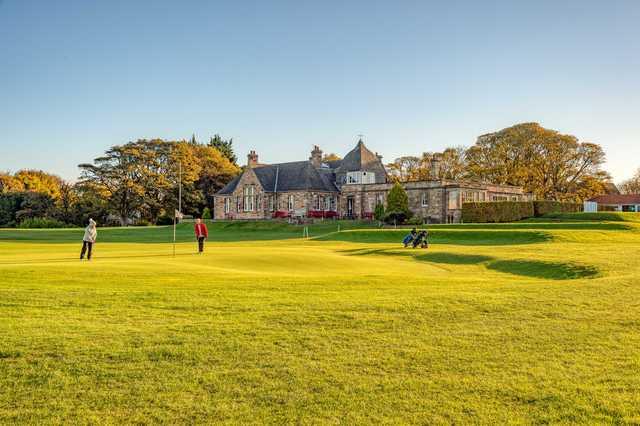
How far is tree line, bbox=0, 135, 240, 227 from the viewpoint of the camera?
75.9 meters

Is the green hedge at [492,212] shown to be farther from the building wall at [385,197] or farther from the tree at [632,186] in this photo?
the tree at [632,186]

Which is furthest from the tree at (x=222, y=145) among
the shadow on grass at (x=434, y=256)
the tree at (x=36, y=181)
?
the shadow on grass at (x=434, y=256)

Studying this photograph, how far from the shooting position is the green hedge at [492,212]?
52.6 m

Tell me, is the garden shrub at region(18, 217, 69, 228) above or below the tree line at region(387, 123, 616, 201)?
below

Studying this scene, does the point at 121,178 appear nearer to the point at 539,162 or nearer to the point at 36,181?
the point at 36,181

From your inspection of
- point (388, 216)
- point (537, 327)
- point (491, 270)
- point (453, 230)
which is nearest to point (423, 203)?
point (388, 216)

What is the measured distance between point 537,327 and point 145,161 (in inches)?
2979

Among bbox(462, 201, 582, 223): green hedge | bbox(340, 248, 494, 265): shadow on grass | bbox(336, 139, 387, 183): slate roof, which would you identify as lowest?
bbox(340, 248, 494, 265): shadow on grass

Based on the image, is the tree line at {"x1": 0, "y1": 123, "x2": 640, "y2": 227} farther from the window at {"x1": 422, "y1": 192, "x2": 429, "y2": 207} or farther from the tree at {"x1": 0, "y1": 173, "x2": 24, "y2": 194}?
the window at {"x1": 422, "y1": 192, "x2": 429, "y2": 207}

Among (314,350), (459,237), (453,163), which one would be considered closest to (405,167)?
(453,163)

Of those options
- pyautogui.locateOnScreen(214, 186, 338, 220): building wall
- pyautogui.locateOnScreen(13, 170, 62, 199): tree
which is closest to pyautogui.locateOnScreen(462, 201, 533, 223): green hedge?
pyautogui.locateOnScreen(214, 186, 338, 220): building wall

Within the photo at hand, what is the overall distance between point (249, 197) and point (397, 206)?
2280cm

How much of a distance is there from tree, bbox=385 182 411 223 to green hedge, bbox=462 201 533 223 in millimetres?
5686

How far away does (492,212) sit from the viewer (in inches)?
2068
